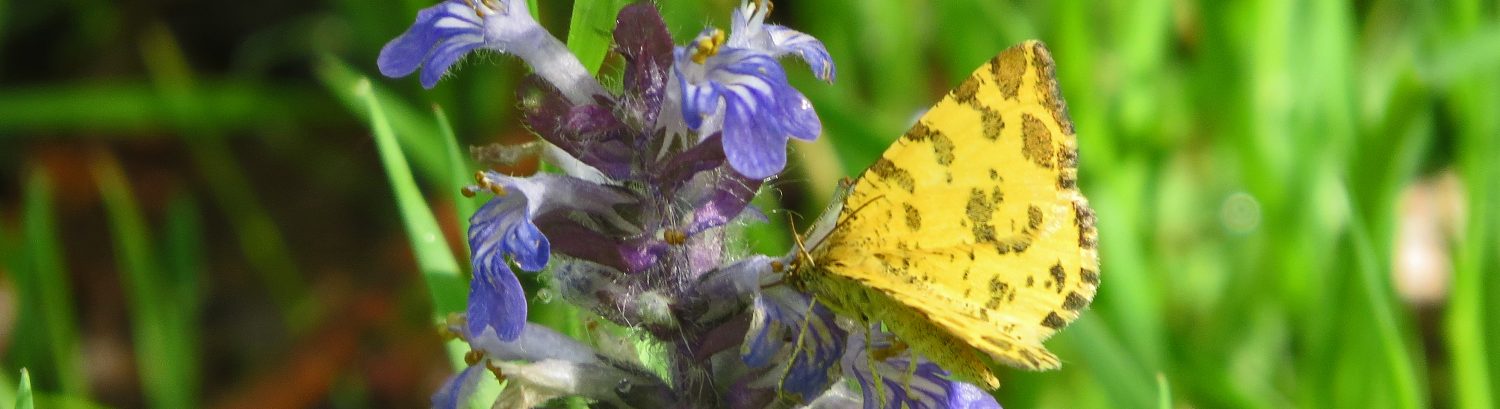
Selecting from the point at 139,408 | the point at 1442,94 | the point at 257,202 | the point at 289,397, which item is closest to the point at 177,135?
the point at 257,202

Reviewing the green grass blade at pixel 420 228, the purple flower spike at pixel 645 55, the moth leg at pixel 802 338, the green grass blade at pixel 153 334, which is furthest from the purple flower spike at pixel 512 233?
the green grass blade at pixel 153 334

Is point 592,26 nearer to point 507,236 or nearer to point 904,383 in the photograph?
point 507,236

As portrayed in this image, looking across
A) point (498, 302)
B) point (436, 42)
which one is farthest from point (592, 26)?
point (498, 302)

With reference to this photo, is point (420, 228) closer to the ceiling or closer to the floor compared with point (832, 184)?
closer to the floor

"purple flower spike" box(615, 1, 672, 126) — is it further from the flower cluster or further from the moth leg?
the moth leg

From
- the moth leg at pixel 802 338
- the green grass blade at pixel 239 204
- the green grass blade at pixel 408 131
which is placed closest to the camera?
the moth leg at pixel 802 338

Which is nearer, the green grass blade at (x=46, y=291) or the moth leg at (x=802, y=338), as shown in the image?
the moth leg at (x=802, y=338)

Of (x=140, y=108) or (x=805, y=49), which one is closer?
(x=805, y=49)

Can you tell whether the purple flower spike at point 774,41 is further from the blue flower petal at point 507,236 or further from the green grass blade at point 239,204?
the green grass blade at point 239,204
